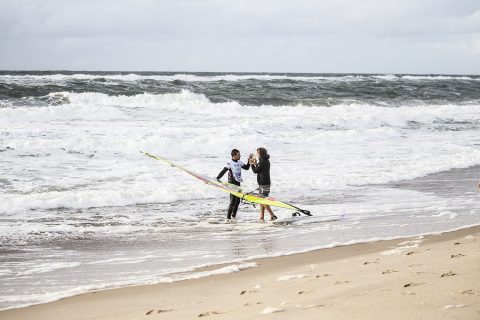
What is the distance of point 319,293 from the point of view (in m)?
5.14

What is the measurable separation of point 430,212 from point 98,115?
709 inches

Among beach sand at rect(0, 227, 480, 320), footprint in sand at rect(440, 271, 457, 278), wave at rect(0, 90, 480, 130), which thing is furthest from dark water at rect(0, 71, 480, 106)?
footprint in sand at rect(440, 271, 457, 278)

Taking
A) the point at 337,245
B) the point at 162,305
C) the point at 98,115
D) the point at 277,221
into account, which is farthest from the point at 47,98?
the point at 162,305

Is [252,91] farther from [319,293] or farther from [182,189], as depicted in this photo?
[319,293]

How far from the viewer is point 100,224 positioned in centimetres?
1005

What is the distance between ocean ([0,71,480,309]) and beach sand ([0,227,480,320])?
18.9 inches

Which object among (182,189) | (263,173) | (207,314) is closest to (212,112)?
(182,189)

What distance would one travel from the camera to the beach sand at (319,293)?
4.33 meters

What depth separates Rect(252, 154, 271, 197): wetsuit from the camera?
36.3 feet

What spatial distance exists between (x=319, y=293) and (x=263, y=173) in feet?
20.0

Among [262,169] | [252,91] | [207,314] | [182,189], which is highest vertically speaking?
[252,91]

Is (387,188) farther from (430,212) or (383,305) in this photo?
(383,305)

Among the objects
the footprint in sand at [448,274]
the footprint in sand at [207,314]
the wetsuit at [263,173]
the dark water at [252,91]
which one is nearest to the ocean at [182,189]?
the wetsuit at [263,173]

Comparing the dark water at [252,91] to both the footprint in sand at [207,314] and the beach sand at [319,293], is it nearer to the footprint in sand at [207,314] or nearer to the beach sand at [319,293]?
the beach sand at [319,293]
